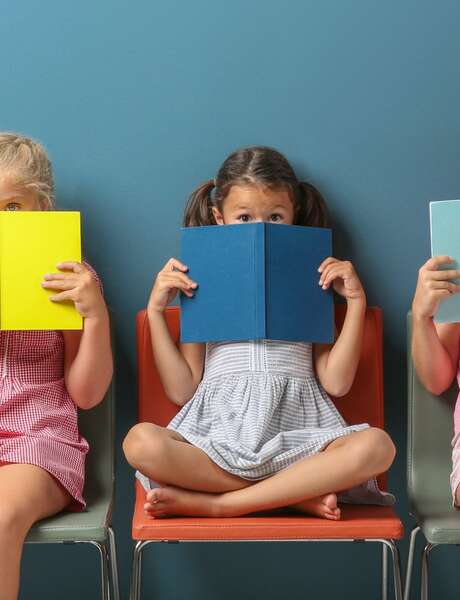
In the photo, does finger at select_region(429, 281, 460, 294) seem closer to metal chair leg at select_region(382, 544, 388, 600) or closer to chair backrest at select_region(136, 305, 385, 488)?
chair backrest at select_region(136, 305, 385, 488)

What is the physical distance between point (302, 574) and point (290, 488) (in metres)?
0.56

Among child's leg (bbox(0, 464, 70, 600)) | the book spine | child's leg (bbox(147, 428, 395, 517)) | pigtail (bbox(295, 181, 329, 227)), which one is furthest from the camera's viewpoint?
pigtail (bbox(295, 181, 329, 227))

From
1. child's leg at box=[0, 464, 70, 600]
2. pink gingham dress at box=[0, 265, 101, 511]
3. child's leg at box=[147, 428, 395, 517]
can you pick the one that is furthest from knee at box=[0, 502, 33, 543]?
child's leg at box=[147, 428, 395, 517]

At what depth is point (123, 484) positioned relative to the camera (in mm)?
2139

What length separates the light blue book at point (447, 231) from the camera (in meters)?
1.72

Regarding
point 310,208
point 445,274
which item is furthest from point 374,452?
point 310,208

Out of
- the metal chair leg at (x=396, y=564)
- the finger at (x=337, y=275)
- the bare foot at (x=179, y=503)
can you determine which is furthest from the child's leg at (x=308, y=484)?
the finger at (x=337, y=275)

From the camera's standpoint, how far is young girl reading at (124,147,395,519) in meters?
1.69

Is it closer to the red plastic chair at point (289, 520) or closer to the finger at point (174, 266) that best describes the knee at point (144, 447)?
the red plastic chair at point (289, 520)

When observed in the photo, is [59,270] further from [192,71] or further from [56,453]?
[192,71]

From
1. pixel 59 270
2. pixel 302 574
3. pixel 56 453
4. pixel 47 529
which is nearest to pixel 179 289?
pixel 59 270

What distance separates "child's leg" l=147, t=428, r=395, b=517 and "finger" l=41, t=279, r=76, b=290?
403 millimetres

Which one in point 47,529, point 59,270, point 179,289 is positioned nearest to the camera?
point 47,529

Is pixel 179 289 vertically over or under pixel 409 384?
over
